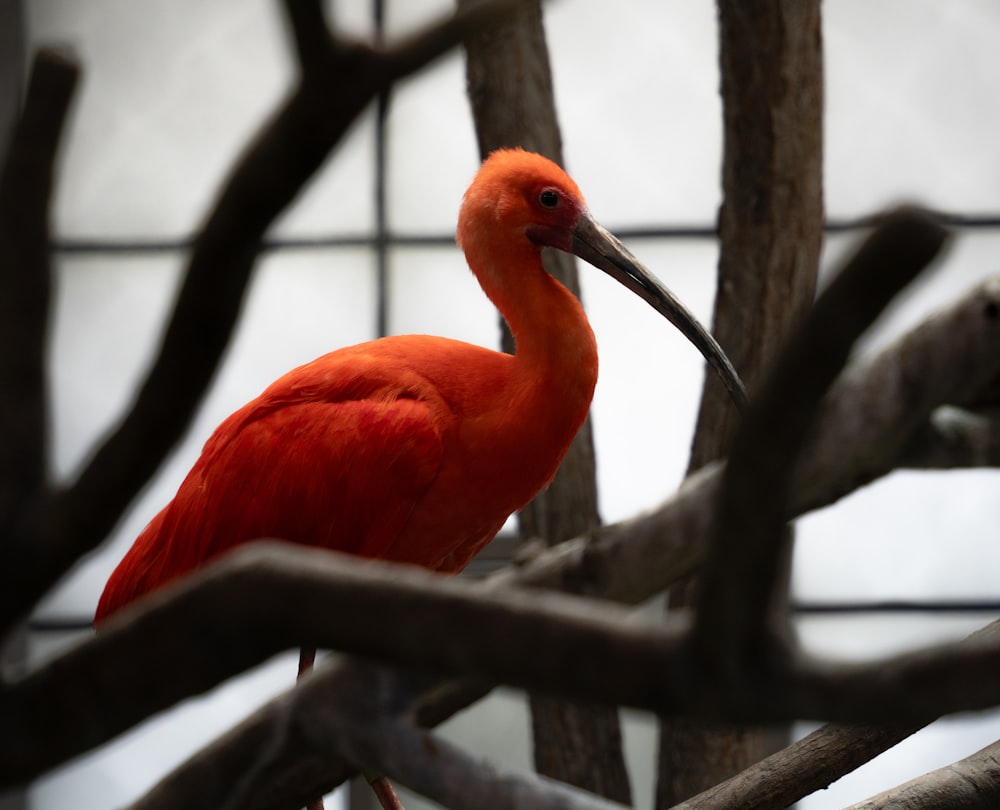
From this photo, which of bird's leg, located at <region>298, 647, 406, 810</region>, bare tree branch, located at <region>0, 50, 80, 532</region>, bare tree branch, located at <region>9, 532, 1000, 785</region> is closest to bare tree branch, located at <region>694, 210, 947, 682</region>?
bare tree branch, located at <region>9, 532, 1000, 785</region>

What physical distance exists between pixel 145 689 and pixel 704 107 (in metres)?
4.53

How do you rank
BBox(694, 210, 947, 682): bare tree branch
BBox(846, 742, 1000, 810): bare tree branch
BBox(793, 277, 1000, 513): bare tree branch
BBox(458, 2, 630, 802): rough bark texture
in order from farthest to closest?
BBox(458, 2, 630, 802): rough bark texture < BBox(846, 742, 1000, 810): bare tree branch < BBox(793, 277, 1000, 513): bare tree branch < BBox(694, 210, 947, 682): bare tree branch

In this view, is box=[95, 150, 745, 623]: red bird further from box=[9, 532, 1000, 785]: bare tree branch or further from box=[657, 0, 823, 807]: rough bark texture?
box=[9, 532, 1000, 785]: bare tree branch

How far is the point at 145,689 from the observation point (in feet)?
2.20

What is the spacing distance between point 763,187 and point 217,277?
1970 millimetres

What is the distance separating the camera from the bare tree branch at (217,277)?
1.94 ft

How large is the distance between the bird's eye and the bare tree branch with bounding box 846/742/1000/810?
1.13 m

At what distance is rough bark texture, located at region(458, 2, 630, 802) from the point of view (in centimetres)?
269

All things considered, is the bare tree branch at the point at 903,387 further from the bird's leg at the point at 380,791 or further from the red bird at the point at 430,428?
the bird's leg at the point at 380,791

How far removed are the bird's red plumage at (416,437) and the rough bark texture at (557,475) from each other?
0.52 m

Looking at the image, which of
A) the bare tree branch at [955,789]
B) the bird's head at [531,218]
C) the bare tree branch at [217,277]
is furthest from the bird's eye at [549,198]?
the bare tree branch at [217,277]

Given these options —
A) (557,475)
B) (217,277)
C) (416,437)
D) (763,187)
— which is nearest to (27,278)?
(217,277)

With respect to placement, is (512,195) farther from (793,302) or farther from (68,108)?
(68,108)

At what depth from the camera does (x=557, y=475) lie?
112 inches
